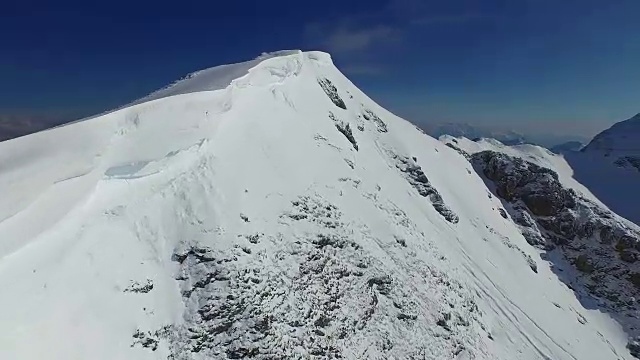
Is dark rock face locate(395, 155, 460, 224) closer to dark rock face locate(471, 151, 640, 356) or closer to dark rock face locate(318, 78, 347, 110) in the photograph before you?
dark rock face locate(318, 78, 347, 110)

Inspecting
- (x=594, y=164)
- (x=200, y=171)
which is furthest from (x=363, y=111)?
(x=594, y=164)

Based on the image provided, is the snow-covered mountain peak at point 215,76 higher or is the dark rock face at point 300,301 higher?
the snow-covered mountain peak at point 215,76

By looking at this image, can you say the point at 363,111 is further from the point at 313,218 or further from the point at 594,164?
the point at 594,164

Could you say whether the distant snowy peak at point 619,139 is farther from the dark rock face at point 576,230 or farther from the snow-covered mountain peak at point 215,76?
the snow-covered mountain peak at point 215,76

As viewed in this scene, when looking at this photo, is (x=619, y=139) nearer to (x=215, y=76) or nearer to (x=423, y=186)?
(x=423, y=186)

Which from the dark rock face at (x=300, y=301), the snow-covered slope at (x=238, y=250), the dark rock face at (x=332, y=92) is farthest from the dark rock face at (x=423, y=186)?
the dark rock face at (x=300, y=301)
